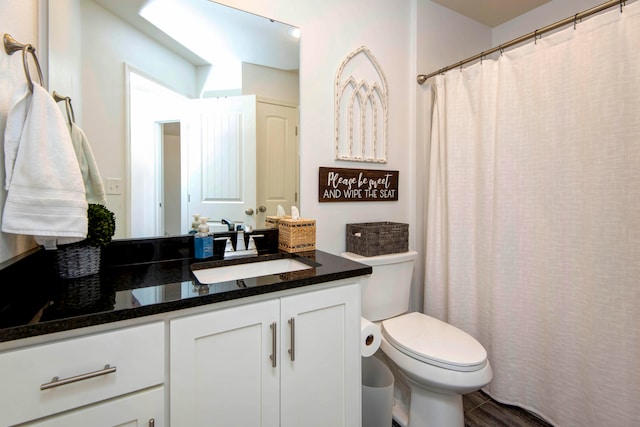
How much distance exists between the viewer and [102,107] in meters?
1.17

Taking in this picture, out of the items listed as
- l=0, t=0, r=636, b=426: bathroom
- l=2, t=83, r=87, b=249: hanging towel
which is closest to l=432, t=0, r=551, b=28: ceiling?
→ l=0, t=0, r=636, b=426: bathroom

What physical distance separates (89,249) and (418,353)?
4.42ft

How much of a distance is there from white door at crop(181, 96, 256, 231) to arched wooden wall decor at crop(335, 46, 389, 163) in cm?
53

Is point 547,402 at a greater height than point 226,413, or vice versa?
point 226,413

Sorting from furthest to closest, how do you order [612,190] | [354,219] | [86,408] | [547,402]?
[354,219], [547,402], [612,190], [86,408]

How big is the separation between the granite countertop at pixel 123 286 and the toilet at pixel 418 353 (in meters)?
0.49

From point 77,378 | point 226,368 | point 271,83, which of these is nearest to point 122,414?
point 77,378

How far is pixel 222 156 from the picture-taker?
145 centimetres

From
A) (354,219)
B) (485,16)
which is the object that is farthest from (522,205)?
(485,16)

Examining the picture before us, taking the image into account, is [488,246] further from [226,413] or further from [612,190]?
[226,413]

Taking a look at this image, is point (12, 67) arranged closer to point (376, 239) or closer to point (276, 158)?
point (276, 158)

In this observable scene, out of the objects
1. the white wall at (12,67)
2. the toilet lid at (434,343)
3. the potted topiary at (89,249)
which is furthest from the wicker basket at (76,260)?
the toilet lid at (434,343)

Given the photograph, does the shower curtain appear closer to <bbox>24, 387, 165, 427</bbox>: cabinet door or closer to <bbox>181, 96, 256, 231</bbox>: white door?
<bbox>181, 96, 256, 231</bbox>: white door

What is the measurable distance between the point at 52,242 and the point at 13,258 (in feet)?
0.32
